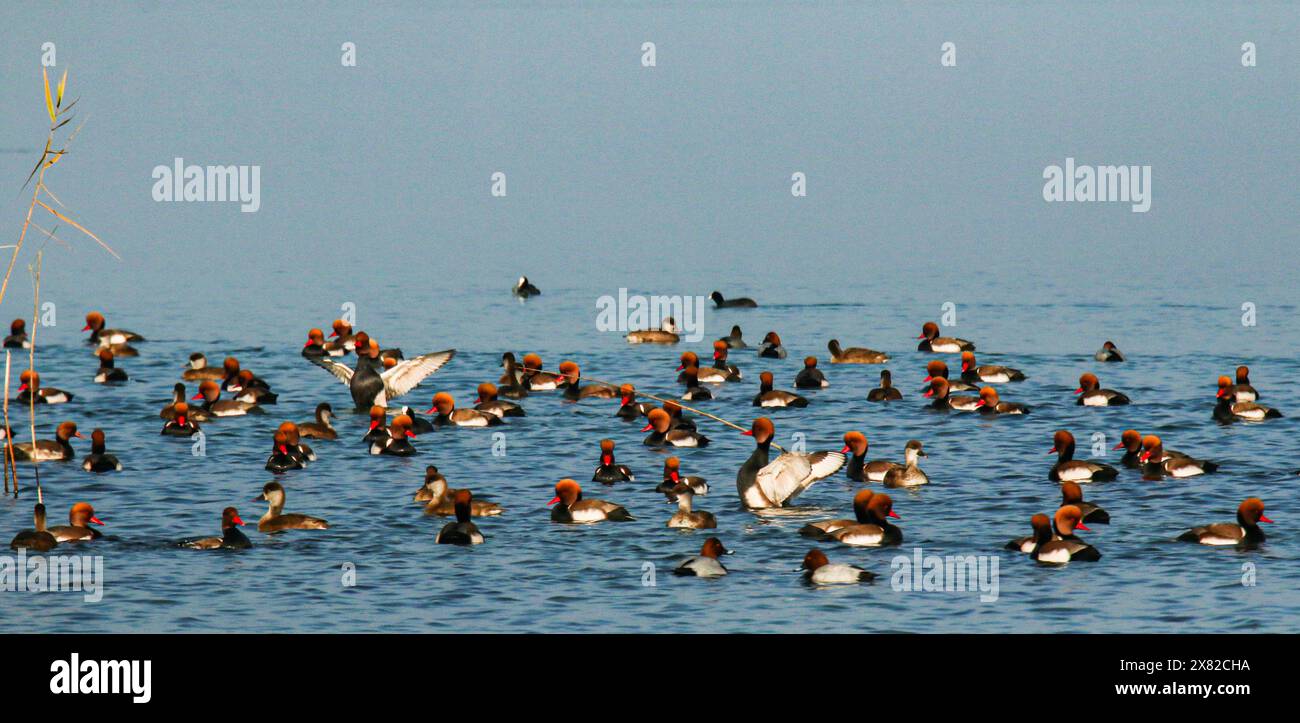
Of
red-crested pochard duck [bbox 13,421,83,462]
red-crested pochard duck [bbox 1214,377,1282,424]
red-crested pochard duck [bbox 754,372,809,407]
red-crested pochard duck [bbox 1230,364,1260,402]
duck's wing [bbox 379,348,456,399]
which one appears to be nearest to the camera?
red-crested pochard duck [bbox 13,421,83,462]

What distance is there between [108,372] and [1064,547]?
1971cm

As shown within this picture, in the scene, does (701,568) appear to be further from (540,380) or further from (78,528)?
(540,380)

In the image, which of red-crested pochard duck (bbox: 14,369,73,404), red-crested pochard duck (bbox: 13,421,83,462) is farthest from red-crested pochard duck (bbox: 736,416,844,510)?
red-crested pochard duck (bbox: 14,369,73,404)

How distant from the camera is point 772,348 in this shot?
119 ft

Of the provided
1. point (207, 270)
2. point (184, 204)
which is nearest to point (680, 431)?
point (207, 270)

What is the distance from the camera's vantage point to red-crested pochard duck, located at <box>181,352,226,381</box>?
33.8 meters

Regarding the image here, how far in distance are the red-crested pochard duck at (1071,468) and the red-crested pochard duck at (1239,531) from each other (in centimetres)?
335

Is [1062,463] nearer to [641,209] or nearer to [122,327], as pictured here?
[122,327]

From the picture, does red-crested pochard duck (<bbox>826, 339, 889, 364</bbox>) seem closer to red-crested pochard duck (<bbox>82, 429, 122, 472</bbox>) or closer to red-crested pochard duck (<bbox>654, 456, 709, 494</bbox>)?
red-crested pochard duck (<bbox>654, 456, 709, 494</bbox>)

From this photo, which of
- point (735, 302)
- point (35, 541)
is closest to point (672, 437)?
point (35, 541)

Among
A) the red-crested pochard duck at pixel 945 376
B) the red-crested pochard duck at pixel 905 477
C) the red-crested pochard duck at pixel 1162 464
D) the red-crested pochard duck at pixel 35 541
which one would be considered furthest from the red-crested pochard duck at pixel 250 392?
the red-crested pochard duck at pixel 1162 464

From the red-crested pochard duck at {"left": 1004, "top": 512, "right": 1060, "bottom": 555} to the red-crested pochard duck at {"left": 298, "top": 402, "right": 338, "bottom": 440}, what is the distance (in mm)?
11839

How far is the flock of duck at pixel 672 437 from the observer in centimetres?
2111

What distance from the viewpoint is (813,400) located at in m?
31.5
